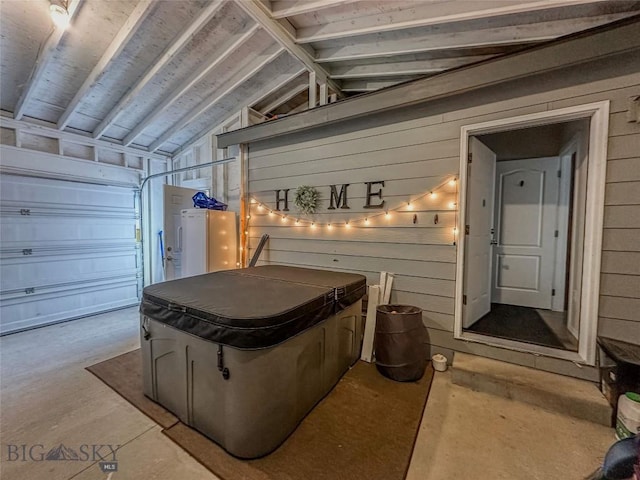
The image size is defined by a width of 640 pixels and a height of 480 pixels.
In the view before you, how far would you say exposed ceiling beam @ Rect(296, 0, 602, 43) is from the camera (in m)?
2.17

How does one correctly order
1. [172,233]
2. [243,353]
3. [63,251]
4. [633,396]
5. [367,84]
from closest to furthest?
1. [243,353]
2. [633,396]
3. [367,84]
4. [63,251]
5. [172,233]

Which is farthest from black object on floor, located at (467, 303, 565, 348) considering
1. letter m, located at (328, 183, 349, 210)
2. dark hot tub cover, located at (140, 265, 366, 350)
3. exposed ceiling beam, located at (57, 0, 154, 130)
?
exposed ceiling beam, located at (57, 0, 154, 130)

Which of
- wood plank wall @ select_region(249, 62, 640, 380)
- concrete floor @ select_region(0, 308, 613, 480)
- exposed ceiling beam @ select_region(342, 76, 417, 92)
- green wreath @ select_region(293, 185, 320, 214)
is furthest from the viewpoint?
exposed ceiling beam @ select_region(342, 76, 417, 92)

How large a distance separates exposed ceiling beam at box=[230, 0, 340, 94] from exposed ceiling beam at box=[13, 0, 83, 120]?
1529mm

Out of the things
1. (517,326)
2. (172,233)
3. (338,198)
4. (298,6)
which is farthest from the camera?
(172,233)

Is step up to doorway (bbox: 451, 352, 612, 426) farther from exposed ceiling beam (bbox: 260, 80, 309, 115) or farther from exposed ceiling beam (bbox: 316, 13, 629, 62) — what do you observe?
exposed ceiling beam (bbox: 260, 80, 309, 115)

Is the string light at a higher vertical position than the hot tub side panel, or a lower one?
higher

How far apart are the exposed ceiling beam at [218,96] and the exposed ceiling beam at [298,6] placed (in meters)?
0.49

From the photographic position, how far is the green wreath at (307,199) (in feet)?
11.4

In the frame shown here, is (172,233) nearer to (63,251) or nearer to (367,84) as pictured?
(63,251)

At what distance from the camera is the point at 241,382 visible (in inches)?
63.6

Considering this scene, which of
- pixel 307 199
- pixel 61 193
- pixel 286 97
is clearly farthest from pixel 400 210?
pixel 61 193

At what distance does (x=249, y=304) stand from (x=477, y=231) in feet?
8.29

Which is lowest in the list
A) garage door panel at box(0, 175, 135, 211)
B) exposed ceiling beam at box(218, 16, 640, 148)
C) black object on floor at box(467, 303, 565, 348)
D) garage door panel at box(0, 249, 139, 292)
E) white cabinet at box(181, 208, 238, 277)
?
black object on floor at box(467, 303, 565, 348)
